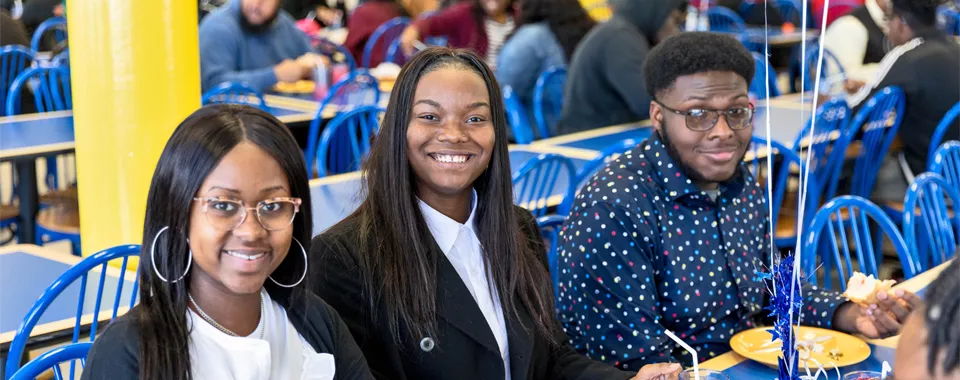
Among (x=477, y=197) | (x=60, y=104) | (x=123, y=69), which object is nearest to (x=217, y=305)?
(x=477, y=197)

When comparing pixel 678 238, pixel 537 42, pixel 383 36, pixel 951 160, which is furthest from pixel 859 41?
pixel 678 238

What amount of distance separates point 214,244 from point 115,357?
177 mm

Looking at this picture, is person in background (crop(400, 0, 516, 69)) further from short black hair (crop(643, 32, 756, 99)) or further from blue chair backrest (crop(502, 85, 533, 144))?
short black hair (crop(643, 32, 756, 99))

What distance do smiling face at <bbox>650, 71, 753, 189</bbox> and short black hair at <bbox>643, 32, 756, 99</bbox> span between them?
0.01m

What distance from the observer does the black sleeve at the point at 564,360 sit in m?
1.88

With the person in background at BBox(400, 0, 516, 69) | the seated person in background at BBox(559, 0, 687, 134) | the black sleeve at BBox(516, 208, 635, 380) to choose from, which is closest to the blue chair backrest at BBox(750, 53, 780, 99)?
the seated person in background at BBox(559, 0, 687, 134)

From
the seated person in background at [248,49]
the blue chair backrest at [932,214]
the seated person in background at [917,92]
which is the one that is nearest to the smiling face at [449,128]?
the blue chair backrest at [932,214]

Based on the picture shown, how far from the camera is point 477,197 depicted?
1848 millimetres

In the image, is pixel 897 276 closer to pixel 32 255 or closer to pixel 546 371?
pixel 546 371

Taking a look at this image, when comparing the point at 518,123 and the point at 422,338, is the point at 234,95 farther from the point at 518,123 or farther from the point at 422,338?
the point at 422,338

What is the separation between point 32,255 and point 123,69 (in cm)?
47

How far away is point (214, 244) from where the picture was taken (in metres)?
1.37

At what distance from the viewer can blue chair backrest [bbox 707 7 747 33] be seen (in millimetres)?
8180

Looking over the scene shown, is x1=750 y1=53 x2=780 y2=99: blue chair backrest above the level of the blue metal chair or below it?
above
